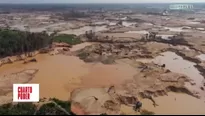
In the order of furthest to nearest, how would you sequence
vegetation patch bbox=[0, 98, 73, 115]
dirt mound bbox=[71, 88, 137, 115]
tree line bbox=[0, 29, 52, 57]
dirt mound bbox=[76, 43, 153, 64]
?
dirt mound bbox=[76, 43, 153, 64] < tree line bbox=[0, 29, 52, 57] < dirt mound bbox=[71, 88, 137, 115] < vegetation patch bbox=[0, 98, 73, 115]

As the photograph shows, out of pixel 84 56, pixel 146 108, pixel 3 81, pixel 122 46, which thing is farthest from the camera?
pixel 122 46

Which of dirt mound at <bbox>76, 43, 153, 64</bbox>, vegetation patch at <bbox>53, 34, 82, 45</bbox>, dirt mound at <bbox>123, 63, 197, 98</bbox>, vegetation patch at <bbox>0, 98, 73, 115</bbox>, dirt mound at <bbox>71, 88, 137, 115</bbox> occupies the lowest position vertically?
dirt mound at <bbox>71, 88, 137, 115</bbox>

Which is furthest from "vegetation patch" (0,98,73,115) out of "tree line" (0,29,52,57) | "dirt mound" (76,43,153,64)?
"tree line" (0,29,52,57)

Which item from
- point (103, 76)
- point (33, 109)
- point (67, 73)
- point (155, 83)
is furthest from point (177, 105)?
point (67, 73)

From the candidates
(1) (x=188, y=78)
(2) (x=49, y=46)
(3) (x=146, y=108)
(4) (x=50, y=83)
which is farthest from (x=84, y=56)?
(3) (x=146, y=108)

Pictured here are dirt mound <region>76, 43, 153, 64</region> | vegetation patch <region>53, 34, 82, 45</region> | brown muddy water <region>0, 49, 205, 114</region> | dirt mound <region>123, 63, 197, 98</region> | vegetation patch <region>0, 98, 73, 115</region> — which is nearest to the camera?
vegetation patch <region>0, 98, 73, 115</region>

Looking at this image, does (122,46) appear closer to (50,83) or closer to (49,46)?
(49,46)

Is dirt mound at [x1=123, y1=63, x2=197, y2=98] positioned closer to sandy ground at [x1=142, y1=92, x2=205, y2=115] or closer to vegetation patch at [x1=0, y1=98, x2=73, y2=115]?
sandy ground at [x1=142, y1=92, x2=205, y2=115]

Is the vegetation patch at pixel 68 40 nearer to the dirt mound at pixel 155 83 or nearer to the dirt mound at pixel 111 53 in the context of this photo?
the dirt mound at pixel 111 53

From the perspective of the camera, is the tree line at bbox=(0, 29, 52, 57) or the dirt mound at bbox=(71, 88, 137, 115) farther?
the tree line at bbox=(0, 29, 52, 57)
